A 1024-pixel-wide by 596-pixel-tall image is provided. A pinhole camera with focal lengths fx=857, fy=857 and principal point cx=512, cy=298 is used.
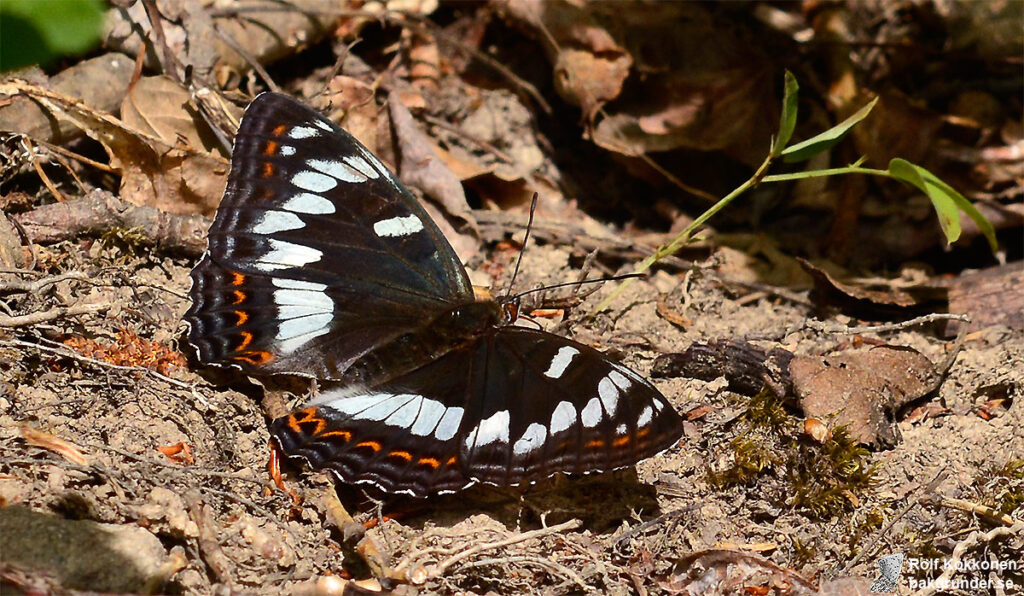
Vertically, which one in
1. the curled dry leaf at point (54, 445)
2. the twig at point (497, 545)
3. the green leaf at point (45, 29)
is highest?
the green leaf at point (45, 29)

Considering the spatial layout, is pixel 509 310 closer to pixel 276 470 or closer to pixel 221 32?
pixel 276 470

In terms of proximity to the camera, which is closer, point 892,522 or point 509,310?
point 892,522

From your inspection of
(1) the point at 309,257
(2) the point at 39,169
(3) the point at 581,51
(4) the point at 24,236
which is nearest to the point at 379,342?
(1) the point at 309,257

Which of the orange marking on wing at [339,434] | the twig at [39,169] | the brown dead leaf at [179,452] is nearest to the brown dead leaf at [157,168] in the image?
the twig at [39,169]

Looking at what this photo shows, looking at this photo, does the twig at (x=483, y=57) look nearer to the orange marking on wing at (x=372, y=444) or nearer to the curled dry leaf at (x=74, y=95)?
the curled dry leaf at (x=74, y=95)

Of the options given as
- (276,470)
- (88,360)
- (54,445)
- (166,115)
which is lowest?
(276,470)

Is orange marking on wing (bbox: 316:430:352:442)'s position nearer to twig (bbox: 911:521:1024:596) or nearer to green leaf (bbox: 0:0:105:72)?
green leaf (bbox: 0:0:105:72)

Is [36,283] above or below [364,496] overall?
above

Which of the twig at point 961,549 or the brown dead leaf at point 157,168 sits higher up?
the brown dead leaf at point 157,168
